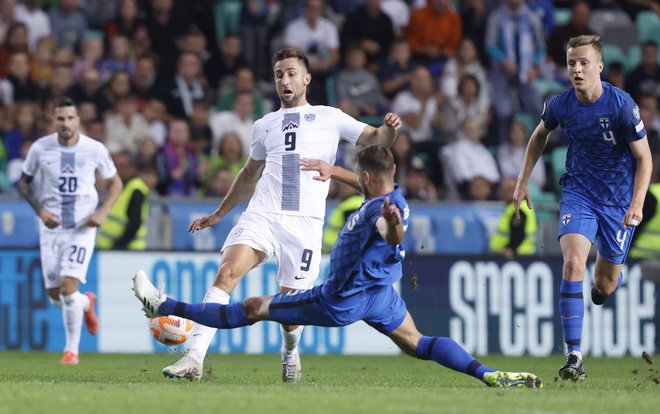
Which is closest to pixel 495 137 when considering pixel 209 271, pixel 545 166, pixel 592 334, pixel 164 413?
pixel 545 166

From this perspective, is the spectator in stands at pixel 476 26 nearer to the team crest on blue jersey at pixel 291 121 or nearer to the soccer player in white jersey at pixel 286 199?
the soccer player in white jersey at pixel 286 199

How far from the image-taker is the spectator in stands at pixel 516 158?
1848cm

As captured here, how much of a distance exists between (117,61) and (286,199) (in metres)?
9.21

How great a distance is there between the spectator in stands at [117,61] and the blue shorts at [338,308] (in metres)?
10.0

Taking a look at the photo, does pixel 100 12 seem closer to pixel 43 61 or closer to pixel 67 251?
pixel 43 61

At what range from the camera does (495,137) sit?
19.2 meters

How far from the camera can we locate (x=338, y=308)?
852cm

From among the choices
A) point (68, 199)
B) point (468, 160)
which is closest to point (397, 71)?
point (468, 160)

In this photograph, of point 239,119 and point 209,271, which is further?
point 239,119

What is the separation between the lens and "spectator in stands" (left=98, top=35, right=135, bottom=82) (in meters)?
18.2

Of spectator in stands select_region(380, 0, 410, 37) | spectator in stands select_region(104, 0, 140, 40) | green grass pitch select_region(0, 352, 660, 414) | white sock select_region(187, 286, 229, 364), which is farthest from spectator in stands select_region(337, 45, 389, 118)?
white sock select_region(187, 286, 229, 364)

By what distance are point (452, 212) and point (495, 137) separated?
363 cm

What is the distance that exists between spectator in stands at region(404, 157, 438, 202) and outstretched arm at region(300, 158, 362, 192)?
7.80 metres

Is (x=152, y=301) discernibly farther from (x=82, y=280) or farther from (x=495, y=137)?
(x=495, y=137)
